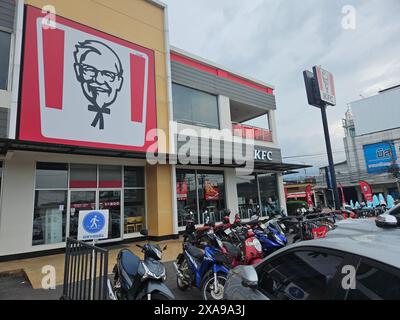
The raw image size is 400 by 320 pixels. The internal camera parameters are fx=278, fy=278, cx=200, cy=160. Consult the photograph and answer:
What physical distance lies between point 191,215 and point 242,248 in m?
6.95

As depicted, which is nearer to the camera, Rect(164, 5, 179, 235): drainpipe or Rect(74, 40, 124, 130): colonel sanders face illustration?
Rect(74, 40, 124, 130): colonel sanders face illustration

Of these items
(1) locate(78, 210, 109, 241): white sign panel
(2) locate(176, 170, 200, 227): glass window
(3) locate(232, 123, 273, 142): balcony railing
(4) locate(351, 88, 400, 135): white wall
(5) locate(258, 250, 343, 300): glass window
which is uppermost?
(4) locate(351, 88, 400, 135): white wall

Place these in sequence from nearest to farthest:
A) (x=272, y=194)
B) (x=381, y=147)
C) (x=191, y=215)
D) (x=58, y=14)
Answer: (x=58, y=14)
(x=191, y=215)
(x=272, y=194)
(x=381, y=147)

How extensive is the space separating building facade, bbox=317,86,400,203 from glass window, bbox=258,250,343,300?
16.1 meters

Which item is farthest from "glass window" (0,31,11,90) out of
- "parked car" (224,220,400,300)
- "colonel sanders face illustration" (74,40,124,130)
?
"parked car" (224,220,400,300)

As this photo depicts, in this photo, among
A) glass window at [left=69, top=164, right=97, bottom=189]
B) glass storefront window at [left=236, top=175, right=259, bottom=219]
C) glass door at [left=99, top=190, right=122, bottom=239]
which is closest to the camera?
glass window at [left=69, top=164, right=97, bottom=189]

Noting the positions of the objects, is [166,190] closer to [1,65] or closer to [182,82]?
[182,82]

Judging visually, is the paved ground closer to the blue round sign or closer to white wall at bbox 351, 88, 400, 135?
the blue round sign

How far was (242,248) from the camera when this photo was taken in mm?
5473

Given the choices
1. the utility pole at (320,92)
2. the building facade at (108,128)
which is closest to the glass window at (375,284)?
the building facade at (108,128)

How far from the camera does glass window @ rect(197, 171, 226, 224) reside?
12922 millimetres

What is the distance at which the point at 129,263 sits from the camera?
13.5 ft

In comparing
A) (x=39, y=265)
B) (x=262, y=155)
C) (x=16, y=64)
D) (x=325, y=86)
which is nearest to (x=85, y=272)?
(x=39, y=265)
